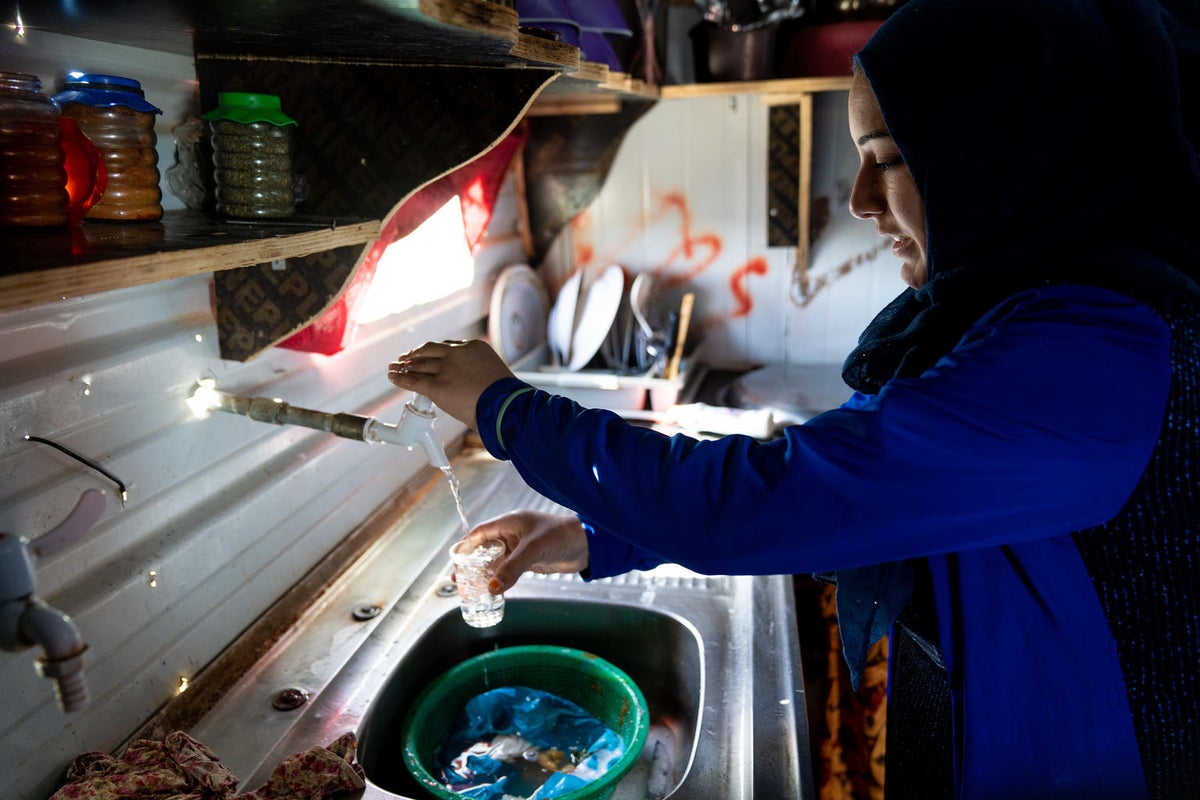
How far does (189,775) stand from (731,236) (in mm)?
2284

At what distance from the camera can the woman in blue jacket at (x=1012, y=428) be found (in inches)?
32.0

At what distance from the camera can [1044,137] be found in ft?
3.00

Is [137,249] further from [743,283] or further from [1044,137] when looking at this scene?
[743,283]

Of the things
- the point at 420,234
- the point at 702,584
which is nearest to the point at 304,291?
the point at 420,234

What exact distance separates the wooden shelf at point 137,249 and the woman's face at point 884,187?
685mm

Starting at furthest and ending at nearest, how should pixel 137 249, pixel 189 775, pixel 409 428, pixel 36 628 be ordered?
pixel 409 428
pixel 189 775
pixel 137 249
pixel 36 628

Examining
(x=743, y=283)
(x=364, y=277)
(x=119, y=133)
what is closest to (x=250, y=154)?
(x=119, y=133)

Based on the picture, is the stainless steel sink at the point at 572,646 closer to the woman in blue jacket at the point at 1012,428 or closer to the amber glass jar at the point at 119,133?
the woman in blue jacket at the point at 1012,428

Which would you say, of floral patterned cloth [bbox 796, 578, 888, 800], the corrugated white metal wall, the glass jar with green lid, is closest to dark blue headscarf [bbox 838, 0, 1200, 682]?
the glass jar with green lid

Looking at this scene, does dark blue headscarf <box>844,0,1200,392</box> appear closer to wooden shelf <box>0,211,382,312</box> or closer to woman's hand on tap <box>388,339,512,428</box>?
woman's hand on tap <box>388,339,512,428</box>

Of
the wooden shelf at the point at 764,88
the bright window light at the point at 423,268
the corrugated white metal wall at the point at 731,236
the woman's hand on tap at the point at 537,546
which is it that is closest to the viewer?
the woman's hand on tap at the point at 537,546

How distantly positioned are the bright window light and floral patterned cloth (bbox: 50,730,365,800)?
86 centimetres

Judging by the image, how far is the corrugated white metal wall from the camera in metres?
2.81

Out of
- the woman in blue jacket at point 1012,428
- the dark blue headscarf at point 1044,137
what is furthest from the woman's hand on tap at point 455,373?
the dark blue headscarf at point 1044,137
